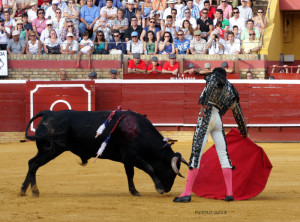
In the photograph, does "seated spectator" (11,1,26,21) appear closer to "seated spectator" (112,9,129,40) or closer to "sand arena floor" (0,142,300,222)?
"seated spectator" (112,9,129,40)

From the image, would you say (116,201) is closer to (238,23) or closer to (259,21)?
(238,23)

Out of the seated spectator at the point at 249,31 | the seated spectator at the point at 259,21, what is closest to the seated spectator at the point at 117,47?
the seated spectator at the point at 249,31

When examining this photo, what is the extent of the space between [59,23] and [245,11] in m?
3.87

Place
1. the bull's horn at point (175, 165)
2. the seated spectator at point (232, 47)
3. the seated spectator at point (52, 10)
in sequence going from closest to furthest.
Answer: the bull's horn at point (175, 165) → the seated spectator at point (232, 47) → the seated spectator at point (52, 10)

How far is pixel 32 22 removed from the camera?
49.2ft

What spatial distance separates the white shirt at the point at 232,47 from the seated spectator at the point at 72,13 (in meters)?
3.09

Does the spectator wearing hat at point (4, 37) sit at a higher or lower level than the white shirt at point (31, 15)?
lower

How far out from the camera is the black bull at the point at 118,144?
22.7ft

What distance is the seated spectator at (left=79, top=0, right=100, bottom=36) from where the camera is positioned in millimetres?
14969

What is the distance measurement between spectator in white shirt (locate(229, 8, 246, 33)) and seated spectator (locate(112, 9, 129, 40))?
84.4 inches

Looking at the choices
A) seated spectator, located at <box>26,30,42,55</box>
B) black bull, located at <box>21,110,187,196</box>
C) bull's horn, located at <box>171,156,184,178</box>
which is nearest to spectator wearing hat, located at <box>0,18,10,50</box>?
seated spectator, located at <box>26,30,42,55</box>

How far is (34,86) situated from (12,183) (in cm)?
595

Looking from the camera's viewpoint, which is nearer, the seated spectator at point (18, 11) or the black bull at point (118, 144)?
the black bull at point (118, 144)

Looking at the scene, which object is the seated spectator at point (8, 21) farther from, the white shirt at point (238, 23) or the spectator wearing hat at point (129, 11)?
the white shirt at point (238, 23)
